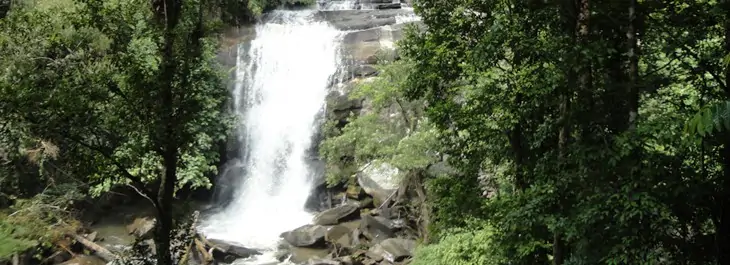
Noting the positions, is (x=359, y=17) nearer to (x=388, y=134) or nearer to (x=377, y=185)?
(x=377, y=185)

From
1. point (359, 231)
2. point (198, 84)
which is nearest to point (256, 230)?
point (359, 231)

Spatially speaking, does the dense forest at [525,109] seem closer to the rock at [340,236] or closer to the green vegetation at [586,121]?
the green vegetation at [586,121]

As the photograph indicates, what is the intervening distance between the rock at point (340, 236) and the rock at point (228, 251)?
85.1 inches

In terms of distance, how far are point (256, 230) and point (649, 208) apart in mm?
14315

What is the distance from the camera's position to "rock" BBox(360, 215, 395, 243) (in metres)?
14.5

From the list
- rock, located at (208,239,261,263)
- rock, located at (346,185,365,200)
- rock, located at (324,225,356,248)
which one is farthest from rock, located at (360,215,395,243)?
rock, located at (208,239,261,263)

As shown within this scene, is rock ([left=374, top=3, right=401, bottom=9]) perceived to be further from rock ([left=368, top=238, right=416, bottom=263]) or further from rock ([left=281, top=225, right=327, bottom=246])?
rock ([left=368, top=238, right=416, bottom=263])

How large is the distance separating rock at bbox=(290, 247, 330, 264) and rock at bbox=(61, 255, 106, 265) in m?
5.00

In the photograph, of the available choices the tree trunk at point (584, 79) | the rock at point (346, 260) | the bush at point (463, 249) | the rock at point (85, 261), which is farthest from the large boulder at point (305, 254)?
the tree trunk at point (584, 79)

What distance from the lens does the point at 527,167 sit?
623cm

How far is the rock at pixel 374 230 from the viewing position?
47.7 feet

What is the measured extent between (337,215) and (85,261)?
730cm

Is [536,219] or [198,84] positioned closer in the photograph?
[536,219]

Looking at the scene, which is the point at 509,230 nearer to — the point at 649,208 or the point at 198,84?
the point at 649,208
